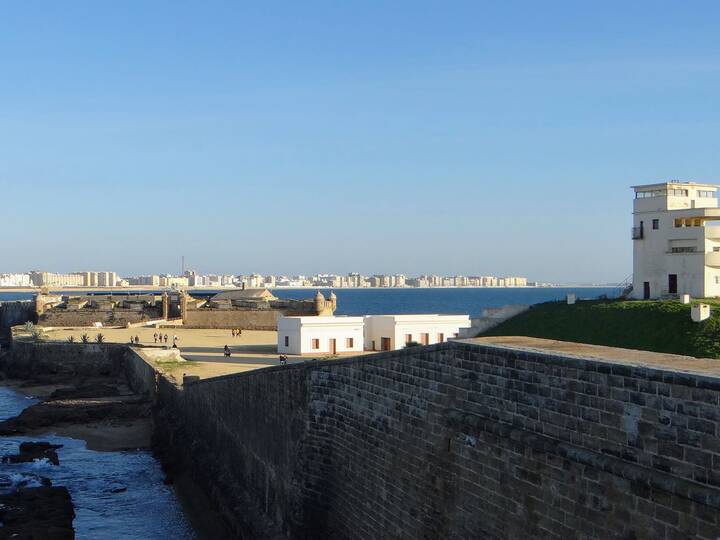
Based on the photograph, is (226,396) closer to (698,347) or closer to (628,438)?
(698,347)

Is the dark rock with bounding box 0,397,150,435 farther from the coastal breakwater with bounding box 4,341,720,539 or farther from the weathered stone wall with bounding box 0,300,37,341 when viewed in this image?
the weathered stone wall with bounding box 0,300,37,341

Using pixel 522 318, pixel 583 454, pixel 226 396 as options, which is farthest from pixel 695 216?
pixel 583 454

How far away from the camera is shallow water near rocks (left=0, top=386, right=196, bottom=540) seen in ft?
69.5

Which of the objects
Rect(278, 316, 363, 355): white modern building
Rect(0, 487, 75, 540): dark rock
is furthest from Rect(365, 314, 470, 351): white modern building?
Rect(0, 487, 75, 540): dark rock

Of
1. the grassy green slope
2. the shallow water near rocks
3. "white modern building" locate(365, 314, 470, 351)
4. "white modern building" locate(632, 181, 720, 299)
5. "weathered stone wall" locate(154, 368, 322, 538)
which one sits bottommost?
the shallow water near rocks

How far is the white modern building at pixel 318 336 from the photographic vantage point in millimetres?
39969

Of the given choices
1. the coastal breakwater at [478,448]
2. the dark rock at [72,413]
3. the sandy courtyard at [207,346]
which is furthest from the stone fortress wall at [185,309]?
the coastal breakwater at [478,448]

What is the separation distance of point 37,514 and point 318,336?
823 inches

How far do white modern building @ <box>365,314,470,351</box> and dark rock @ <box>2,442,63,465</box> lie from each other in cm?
1719

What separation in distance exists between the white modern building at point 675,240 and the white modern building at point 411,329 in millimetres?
16290

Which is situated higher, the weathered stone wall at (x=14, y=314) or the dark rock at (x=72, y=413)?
the weathered stone wall at (x=14, y=314)

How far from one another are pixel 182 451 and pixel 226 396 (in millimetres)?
5714

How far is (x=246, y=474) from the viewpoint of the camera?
63.0 feet

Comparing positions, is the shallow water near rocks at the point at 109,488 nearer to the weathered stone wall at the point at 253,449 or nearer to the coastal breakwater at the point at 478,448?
the weathered stone wall at the point at 253,449
